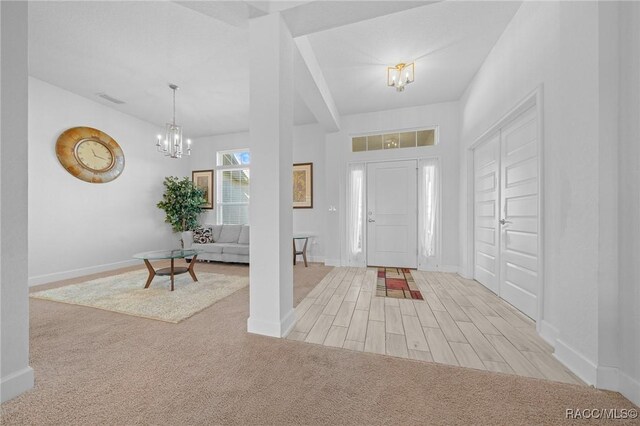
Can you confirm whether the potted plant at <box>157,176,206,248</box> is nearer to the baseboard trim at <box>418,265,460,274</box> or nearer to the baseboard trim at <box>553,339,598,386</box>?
the baseboard trim at <box>418,265,460,274</box>

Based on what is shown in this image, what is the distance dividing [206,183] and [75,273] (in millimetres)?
3028

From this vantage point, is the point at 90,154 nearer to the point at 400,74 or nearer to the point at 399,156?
the point at 400,74

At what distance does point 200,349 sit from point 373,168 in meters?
3.95

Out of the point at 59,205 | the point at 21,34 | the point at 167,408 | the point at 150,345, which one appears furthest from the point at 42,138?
the point at 167,408

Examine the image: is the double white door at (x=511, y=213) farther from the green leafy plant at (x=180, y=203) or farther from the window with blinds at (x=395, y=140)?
the green leafy plant at (x=180, y=203)

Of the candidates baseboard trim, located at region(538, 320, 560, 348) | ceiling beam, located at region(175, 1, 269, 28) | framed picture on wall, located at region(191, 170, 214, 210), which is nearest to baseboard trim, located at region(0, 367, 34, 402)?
ceiling beam, located at region(175, 1, 269, 28)

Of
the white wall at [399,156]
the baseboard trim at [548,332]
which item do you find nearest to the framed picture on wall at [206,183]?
the white wall at [399,156]

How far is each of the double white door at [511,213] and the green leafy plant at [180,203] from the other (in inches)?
226

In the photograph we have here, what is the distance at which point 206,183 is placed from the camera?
601 centimetres

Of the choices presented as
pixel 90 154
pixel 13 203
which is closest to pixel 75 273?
pixel 90 154

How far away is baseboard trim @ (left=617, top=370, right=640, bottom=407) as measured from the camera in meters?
1.21

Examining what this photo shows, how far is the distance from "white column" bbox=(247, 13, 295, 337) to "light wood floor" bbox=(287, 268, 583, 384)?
1.13ft

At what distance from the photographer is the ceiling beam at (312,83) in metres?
2.54

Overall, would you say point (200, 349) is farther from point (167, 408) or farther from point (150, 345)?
point (167, 408)
